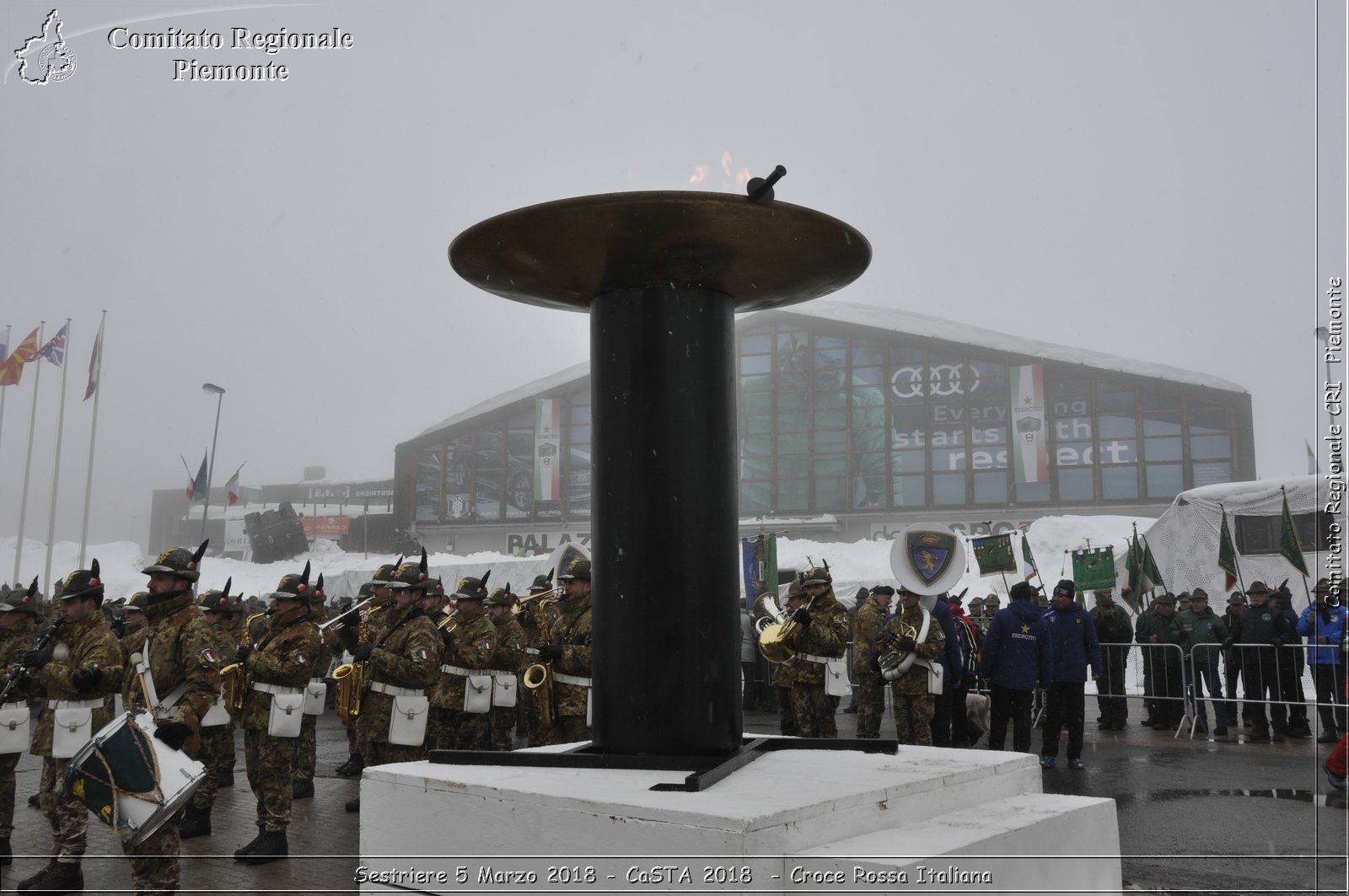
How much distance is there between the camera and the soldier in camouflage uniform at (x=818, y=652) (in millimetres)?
10602

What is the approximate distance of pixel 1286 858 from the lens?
725cm

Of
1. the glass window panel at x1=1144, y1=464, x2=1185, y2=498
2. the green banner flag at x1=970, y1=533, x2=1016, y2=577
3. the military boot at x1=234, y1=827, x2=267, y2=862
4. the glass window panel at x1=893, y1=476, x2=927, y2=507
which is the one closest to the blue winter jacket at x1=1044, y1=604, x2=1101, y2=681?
the green banner flag at x1=970, y1=533, x2=1016, y2=577

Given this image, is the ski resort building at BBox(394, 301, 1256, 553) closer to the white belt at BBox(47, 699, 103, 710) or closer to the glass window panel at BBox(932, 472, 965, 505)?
the glass window panel at BBox(932, 472, 965, 505)

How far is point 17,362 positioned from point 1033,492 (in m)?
33.6

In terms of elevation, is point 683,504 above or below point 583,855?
above

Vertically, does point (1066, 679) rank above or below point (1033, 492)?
below

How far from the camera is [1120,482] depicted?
38.9m

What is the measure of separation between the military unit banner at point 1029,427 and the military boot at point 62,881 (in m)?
36.9

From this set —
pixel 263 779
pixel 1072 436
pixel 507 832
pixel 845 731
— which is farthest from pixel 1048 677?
pixel 1072 436

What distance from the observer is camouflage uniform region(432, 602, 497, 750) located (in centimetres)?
1033

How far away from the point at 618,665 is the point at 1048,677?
8858 millimetres

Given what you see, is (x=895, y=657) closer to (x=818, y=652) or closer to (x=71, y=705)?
(x=818, y=652)

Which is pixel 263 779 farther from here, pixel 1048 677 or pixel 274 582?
pixel 274 582

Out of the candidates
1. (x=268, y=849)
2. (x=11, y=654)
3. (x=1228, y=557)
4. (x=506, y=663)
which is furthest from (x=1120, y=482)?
(x=11, y=654)
